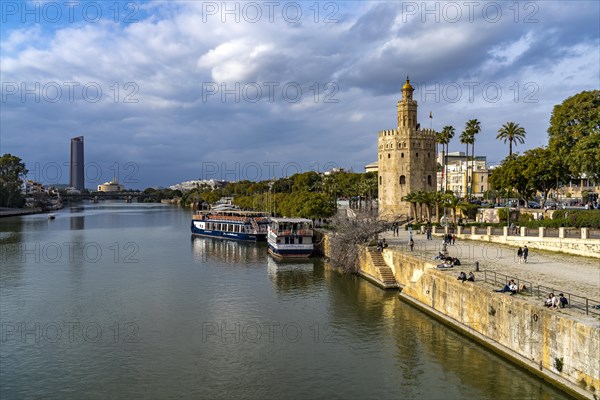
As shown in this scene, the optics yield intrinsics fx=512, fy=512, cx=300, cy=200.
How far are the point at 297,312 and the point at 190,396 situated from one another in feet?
43.4

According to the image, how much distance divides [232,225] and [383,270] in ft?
136

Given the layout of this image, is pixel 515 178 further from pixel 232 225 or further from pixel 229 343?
pixel 229 343

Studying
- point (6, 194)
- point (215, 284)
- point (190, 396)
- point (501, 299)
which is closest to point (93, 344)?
point (190, 396)

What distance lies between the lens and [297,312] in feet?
106

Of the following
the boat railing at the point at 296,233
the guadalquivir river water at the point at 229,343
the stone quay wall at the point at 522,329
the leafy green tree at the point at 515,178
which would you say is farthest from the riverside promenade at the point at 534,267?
the leafy green tree at the point at 515,178

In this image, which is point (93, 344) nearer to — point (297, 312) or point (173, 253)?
point (297, 312)

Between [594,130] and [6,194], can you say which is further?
[6,194]

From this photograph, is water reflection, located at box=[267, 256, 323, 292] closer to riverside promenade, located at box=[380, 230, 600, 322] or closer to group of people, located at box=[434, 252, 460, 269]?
riverside promenade, located at box=[380, 230, 600, 322]

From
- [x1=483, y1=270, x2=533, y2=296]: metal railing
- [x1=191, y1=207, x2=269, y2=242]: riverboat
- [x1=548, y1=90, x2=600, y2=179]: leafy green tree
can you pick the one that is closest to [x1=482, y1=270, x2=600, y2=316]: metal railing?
[x1=483, y1=270, x2=533, y2=296]: metal railing

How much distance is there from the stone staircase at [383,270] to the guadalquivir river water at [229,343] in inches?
64.5

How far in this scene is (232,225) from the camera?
3063 inches

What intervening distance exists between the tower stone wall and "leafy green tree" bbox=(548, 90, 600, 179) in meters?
19.3

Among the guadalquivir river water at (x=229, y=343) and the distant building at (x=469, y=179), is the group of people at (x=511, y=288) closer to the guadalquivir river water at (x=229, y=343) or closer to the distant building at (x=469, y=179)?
the guadalquivir river water at (x=229, y=343)

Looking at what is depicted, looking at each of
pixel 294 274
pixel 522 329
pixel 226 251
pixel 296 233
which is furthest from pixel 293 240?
pixel 522 329
